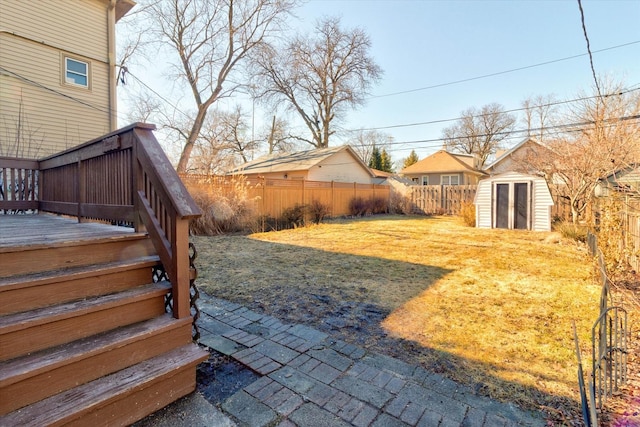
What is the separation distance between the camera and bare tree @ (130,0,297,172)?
15125 mm

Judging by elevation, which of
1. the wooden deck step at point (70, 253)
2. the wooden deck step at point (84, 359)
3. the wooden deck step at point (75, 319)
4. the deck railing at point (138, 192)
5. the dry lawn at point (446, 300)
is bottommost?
the dry lawn at point (446, 300)

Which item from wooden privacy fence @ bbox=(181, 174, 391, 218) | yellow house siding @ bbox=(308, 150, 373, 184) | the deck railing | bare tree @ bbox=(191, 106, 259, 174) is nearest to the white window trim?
wooden privacy fence @ bbox=(181, 174, 391, 218)

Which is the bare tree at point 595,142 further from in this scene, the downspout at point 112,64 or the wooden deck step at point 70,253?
the downspout at point 112,64

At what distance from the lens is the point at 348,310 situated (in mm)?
3227

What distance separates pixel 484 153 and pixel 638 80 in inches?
950

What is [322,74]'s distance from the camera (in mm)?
23781

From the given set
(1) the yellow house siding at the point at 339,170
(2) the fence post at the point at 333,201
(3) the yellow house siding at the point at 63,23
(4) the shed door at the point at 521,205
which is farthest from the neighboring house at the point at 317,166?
(4) the shed door at the point at 521,205

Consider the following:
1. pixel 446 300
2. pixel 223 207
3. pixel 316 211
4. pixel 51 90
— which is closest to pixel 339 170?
pixel 316 211

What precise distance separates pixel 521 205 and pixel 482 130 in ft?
77.3

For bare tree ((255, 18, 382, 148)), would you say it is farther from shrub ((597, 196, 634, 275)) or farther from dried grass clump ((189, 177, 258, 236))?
shrub ((597, 196, 634, 275))

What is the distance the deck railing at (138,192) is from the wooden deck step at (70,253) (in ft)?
0.49

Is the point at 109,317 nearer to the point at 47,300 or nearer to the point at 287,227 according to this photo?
the point at 47,300

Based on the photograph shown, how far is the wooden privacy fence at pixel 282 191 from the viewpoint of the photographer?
8.77 m

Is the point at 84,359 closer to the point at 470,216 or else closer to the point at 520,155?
the point at 470,216
